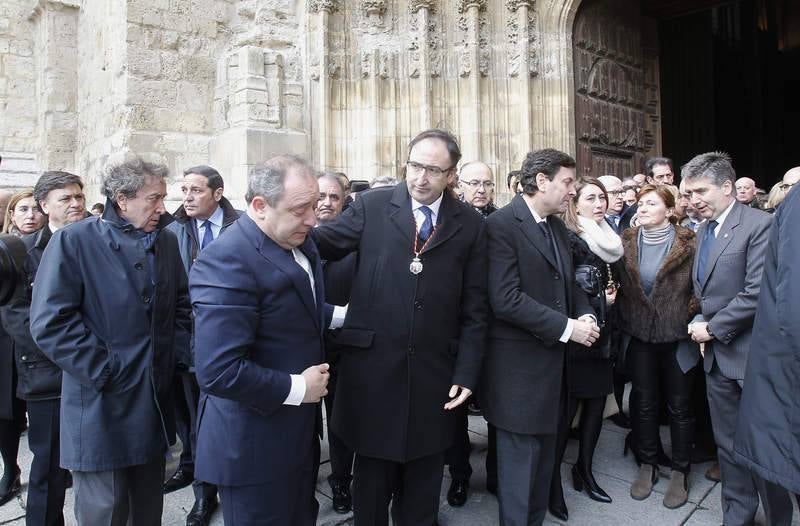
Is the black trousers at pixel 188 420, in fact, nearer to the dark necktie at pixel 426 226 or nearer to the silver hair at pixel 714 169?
the dark necktie at pixel 426 226

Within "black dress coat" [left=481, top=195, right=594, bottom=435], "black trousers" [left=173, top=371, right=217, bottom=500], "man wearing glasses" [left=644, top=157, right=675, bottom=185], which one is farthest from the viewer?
"man wearing glasses" [left=644, top=157, right=675, bottom=185]

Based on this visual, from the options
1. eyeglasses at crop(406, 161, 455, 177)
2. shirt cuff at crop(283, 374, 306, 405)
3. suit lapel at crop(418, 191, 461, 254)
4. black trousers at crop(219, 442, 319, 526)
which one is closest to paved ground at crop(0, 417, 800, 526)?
black trousers at crop(219, 442, 319, 526)

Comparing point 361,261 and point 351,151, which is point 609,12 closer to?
point 351,151

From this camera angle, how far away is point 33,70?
9.30 meters

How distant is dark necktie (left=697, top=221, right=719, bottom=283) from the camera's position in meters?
3.15

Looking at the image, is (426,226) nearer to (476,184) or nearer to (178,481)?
(476,184)

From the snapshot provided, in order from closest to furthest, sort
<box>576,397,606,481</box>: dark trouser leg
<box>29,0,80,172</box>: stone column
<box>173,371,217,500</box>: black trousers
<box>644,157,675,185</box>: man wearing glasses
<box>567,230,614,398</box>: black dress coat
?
<box>173,371,217,500</box>: black trousers → <box>567,230,614,398</box>: black dress coat → <box>576,397,606,481</box>: dark trouser leg → <box>644,157,675,185</box>: man wearing glasses → <box>29,0,80,172</box>: stone column

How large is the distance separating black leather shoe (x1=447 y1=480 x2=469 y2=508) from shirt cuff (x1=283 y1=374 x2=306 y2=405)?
6.03 ft

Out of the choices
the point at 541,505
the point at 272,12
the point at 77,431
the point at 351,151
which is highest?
the point at 272,12

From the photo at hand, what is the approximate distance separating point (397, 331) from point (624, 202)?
3766mm

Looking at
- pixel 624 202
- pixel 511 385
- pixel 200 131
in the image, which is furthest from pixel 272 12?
pixel 511 385

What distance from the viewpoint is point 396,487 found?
8.80ft

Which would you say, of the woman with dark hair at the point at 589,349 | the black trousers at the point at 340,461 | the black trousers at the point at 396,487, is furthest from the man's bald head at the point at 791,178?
the black trousers at the point at 340,461

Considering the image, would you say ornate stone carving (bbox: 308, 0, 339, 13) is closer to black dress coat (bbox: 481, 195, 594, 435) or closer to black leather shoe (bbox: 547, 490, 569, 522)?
black dress coat (bbox: 481, 195, 594, 435)
